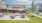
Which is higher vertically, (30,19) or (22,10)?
(22,10)

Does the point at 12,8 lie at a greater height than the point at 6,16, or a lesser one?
greater

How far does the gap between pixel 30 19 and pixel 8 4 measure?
0.58 meters

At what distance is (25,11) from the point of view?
2.06 metres

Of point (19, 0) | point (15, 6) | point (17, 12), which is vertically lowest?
point (17, 12)

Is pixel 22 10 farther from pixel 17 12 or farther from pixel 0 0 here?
pixel 0 0

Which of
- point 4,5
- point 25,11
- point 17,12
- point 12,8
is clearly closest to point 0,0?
point 4,5

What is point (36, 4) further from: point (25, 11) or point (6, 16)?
point (6, 16)

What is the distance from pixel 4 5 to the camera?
6.72ft

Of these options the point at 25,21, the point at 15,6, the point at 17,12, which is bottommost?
the point at 25,21

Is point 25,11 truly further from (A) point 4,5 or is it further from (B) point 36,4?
(A) point 4,5

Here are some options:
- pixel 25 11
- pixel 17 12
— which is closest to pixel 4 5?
pixel 17 12

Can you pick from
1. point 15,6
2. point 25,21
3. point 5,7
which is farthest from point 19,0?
point 25,21

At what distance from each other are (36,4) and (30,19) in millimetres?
352

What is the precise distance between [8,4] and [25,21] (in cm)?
52
